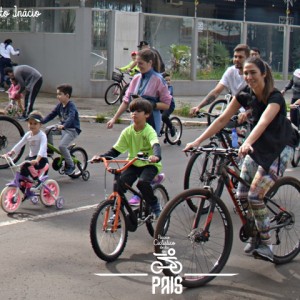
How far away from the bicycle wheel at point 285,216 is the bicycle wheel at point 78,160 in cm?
431

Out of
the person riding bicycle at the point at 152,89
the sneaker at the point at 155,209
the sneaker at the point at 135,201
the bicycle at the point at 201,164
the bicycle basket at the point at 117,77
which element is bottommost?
the sneaker at the point at 155,209

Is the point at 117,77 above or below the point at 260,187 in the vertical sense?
above

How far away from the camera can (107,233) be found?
20.6 feet

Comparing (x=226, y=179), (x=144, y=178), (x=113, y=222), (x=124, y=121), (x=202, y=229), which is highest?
(x=226, y=179)

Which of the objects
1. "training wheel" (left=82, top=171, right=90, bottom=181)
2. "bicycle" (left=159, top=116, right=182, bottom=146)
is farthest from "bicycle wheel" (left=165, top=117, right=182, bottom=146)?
"training wheel" (left=82, top=171, right=90, bottom=181)

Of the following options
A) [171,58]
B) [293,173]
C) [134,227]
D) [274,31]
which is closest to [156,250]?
[134,227]

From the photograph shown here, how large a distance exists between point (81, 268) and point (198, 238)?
1.11 m

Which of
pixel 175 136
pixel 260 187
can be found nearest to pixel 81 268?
pixel 260 187

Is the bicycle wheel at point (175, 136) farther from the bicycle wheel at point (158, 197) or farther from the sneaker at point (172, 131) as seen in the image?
the bicycle wheel at point (158, 197)

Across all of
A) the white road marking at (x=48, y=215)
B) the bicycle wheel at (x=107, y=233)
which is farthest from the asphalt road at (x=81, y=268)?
the bicycle wheel at (x=107, y=233)

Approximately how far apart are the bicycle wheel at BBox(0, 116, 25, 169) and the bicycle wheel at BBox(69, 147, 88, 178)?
91 cm

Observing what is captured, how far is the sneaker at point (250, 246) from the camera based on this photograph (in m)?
6.21

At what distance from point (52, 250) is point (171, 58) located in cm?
1804

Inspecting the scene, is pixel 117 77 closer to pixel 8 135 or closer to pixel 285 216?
pixel 8 135
